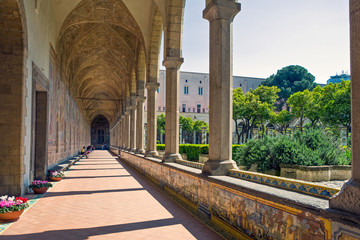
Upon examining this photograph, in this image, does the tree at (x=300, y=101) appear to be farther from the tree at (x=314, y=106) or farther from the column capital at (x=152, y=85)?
the column capital at (x=152, y=85)

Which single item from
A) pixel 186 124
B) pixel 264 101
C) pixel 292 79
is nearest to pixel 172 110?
pixel 264 101

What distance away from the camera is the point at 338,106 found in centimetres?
3023

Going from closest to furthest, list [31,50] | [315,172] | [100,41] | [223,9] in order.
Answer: [223,9] → [31,50] → [315,172] → [100,41]

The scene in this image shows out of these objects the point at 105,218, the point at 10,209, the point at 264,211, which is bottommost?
the point at 105,218

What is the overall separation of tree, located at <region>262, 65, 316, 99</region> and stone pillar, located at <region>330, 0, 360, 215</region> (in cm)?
6072

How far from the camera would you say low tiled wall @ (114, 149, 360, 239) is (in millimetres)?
2713

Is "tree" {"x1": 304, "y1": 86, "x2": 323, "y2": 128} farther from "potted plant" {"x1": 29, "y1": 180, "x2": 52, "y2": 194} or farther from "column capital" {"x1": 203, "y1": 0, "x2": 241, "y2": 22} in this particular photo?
"potted plant" {"x1": 29, "y1": 180, "x2": 52, "y2": 194}

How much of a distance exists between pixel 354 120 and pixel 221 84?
126 inches

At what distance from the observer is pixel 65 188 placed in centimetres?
916

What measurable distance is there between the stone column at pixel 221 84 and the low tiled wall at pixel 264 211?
0.53m

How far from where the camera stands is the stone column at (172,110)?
9281 millimetres

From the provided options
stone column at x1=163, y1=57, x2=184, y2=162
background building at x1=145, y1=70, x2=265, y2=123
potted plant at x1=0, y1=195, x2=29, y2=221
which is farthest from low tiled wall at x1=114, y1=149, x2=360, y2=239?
background building at x1=145, y1=70, x2=265, y2=123

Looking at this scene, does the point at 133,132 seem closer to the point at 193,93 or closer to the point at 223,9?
the point at 223,9

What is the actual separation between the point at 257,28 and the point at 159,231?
5009 mm
